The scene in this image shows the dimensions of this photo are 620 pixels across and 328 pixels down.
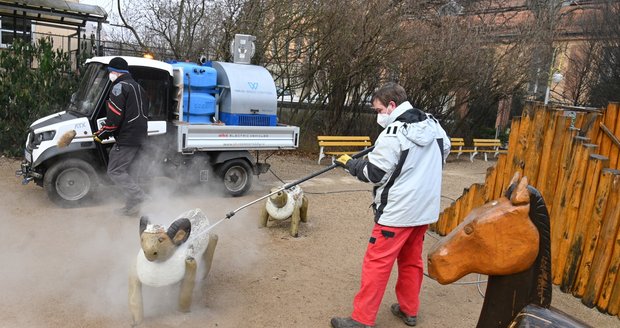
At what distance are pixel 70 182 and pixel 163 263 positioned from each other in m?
3.86

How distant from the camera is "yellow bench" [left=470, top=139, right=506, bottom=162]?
1544 centimetres

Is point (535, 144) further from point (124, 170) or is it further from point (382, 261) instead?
point (124, 170)

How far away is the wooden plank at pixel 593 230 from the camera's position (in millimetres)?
4660

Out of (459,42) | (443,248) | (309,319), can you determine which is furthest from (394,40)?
(443,248)

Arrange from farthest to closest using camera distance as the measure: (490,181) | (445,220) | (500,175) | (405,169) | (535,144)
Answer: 1. (445,220)
2. (490,181)
3. (500,175)
4. (535,144)
5. (405,169)

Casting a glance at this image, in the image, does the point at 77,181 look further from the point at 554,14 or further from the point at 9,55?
the point at 554,14

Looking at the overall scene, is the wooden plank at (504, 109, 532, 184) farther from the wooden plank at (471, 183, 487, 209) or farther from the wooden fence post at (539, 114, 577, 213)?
the wooden plank at (471, 183, 487, 209)

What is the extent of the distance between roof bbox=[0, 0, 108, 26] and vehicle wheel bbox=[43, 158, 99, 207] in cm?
619

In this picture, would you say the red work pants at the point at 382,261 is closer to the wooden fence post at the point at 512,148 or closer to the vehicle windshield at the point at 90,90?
the wooden fence post at the point at 512,148

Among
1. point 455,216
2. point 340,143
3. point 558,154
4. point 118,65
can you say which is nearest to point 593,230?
point 558,154

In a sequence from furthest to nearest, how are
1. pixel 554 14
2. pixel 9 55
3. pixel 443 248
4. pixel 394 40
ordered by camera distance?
pixel 554 14, pixel 394 40, pixel 9 55, pixel 443 248

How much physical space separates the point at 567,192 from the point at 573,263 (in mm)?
739

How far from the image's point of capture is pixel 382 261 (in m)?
3.56

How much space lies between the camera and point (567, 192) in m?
4.99
